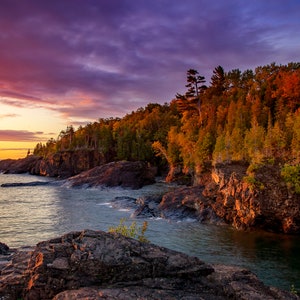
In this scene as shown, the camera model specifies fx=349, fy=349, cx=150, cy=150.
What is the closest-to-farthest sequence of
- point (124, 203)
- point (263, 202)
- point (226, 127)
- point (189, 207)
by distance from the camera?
point (263, 202) < point (189, 207) < point (124, 203) < point (226, 127)

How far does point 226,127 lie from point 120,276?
74948 mm

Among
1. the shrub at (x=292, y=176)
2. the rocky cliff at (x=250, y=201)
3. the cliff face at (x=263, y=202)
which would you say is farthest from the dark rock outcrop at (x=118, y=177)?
the shrub at (x=292, y=176)

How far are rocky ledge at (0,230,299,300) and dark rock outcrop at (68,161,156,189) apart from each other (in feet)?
242

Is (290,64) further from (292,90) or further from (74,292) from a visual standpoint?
(74,292)

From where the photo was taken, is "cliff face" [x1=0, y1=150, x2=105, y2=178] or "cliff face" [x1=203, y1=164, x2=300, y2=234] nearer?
"cliff face" [x1=203, y1=164, x2=300, y2=234]

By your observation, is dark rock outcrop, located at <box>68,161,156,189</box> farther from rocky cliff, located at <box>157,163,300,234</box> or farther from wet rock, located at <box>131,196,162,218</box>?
rocky cliff, located at <box>157,163,300,234</box>

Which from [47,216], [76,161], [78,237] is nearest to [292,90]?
[47,216]

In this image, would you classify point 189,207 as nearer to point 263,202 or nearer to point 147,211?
point 147,211

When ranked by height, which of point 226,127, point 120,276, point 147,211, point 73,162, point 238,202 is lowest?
point 147,211

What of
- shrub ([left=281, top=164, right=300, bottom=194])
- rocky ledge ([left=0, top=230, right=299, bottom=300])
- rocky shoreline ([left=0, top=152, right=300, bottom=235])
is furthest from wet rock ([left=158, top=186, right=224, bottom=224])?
rocky ledge ([left=0, top=230, right=299, bottom=300])

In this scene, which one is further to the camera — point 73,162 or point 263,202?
point 73,162

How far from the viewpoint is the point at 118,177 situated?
90438 millimetres

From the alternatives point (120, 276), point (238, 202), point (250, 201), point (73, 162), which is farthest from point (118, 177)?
point (120, 276)

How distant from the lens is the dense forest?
180 ft
